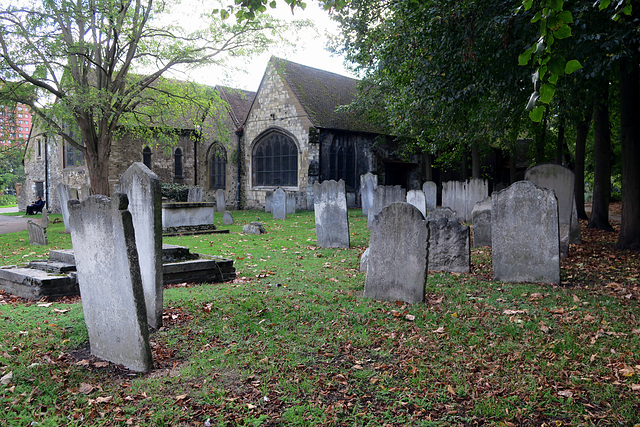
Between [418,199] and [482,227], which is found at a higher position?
[418,199]

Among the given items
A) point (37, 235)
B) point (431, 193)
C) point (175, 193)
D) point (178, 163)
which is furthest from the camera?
point (178, 163)

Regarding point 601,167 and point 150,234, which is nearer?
point 150,234

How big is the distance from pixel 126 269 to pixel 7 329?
74.1 inches

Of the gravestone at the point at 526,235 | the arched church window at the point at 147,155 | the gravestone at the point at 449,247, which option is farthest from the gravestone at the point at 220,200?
the gravestone at the point at 526,235

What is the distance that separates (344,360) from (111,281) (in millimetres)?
2297

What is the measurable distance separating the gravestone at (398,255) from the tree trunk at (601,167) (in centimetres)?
976

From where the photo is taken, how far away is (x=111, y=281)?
431cm

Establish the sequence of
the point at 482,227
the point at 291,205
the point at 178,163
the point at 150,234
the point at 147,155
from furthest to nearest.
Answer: the point at 178,163
the point at 147,155
the point at 291,205
the point at 482,227
the point at 150,234

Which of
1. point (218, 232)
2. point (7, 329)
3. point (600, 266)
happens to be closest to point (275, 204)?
point (218, 232)

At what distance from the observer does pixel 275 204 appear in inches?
820

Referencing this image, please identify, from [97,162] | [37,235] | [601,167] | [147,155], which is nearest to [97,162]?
[97,162]

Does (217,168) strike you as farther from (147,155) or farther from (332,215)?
(332,215)

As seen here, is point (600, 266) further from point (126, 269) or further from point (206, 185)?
point (206, 185)

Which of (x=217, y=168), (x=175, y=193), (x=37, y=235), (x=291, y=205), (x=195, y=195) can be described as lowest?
(x=37, y=235)
